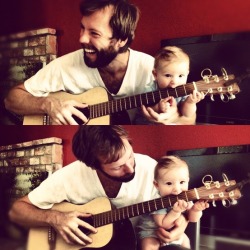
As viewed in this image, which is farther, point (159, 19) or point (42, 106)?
point (42, 106)

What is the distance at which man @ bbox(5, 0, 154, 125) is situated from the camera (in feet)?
5.87

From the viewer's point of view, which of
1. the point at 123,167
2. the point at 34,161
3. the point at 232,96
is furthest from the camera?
the point at 34,161

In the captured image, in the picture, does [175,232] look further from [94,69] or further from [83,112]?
[94,69]

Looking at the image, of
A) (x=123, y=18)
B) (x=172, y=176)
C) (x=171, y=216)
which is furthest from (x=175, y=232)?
(x=123, y=18)

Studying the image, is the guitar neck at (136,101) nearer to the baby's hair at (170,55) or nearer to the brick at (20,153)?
the baby's hair at (170,55)

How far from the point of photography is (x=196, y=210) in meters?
1.78

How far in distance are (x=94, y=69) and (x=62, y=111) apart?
19 centimetres

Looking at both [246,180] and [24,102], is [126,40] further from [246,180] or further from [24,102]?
[246,180]

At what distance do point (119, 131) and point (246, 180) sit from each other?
1.52ft

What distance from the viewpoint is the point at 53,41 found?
1888 mm

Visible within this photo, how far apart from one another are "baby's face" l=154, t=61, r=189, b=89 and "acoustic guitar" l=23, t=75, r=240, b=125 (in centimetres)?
2

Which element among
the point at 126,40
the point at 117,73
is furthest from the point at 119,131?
the point at 126,40

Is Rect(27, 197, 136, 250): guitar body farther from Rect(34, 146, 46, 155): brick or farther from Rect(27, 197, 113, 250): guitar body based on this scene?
Rect(34, 146, 46, 155): brick

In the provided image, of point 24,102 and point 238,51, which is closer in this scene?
point 238,51
